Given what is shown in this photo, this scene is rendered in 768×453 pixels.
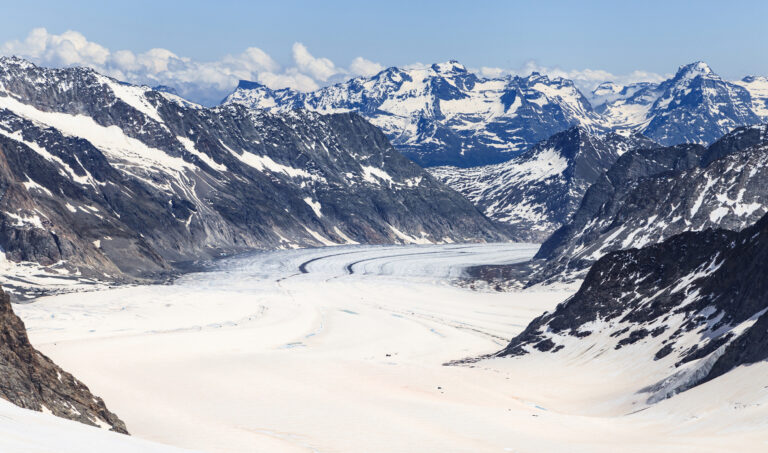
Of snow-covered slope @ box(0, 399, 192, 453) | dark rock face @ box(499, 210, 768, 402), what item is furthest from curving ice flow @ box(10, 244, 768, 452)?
dark rock face @ box(499, 210, 768, 402)

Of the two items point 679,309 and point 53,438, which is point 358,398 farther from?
point 679,309

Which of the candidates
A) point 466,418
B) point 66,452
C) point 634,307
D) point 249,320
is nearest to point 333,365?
point 466,418

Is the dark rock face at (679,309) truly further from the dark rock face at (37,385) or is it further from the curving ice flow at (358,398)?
the dark rock face at (37,385)

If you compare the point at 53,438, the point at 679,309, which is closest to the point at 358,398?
the point at 53,438

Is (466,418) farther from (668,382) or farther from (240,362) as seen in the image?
(240,362)

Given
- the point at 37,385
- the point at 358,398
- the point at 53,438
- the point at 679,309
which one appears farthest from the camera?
the point at 679,309
